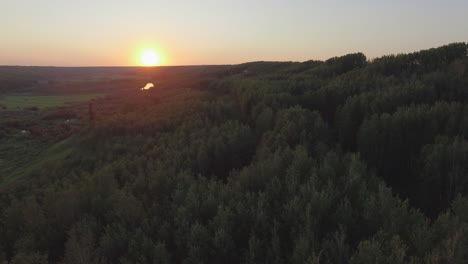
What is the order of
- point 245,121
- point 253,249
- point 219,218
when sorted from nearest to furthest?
point 253,249 < point 219,218 < point 245,121

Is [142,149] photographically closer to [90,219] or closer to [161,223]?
[90,219]

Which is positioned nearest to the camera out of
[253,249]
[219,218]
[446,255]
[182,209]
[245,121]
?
[446,255]

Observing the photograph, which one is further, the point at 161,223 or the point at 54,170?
the point at 54,170

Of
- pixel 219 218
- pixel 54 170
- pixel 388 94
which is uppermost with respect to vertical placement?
pixel 388 94

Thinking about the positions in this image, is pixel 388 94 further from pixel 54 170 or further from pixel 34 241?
pixel 54 170

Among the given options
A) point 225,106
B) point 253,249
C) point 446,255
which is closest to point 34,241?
point 253,249

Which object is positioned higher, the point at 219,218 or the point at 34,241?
the point at 219,218

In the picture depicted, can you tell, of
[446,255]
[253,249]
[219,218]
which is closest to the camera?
[446,255]

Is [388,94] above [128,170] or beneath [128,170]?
above

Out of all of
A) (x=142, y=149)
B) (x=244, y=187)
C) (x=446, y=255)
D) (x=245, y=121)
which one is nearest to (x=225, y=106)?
(x=245, y=121)
